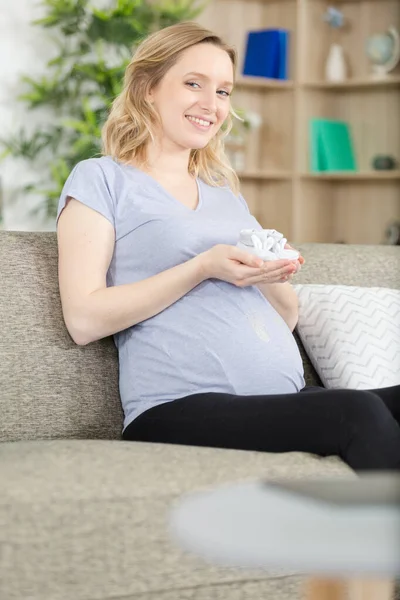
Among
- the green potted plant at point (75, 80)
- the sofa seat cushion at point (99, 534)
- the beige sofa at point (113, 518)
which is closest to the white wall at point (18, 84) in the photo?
the green potted plant at point (75, 80)

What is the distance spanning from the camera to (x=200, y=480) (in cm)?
141

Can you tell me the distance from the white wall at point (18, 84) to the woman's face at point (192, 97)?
8.59ft

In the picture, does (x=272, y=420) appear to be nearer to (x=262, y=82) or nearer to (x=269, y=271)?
(x=269, y=271)

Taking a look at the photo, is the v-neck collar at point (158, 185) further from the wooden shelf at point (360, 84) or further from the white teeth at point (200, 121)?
the wooden shelf at point (360, 84)

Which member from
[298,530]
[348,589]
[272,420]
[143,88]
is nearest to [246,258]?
[272,420]

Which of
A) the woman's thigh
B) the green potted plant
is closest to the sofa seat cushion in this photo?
the woman's thigh

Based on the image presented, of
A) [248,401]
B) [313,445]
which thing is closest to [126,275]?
[248,401]

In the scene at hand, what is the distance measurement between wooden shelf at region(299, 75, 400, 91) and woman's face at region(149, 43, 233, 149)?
10.0 ft

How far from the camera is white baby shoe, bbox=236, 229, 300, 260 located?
1.76m

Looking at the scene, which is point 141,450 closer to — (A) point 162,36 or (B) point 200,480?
(B) point 200,480

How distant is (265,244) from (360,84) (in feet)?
11.2

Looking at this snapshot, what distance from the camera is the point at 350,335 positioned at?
6.89 ft

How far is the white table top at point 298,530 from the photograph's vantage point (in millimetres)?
700

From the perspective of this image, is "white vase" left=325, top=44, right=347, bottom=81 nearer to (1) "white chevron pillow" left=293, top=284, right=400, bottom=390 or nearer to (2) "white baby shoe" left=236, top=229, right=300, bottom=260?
(1) "white chevron pillow" left=293, top=284, right=400, bottom=390
